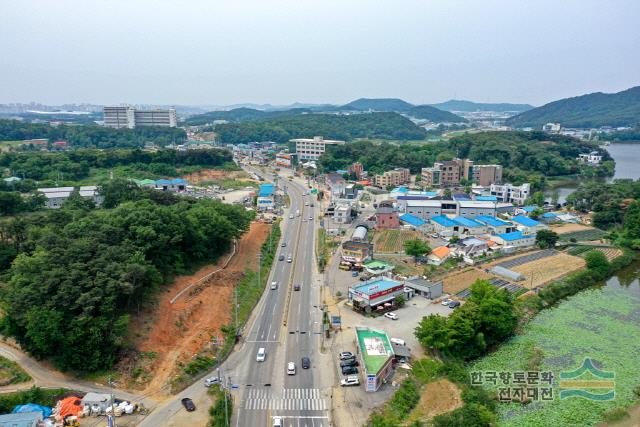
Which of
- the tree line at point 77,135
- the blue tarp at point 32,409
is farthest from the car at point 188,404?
the tree line at point 77,135

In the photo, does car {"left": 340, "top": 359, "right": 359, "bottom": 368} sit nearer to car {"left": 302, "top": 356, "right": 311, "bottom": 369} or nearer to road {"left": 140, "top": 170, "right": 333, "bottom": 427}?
road {"left": 140, "top": 170, "right": 333, "bottom": 427}

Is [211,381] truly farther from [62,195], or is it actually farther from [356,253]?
[62,195]

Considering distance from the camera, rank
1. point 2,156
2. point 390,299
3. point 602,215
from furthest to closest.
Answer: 1. point 2,156
2. point 602,215
3. point 390,299

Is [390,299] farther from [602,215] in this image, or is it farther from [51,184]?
[51,184]

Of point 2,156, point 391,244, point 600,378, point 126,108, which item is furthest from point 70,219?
point 126,108

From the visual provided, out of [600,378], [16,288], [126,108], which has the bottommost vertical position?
[600,378]

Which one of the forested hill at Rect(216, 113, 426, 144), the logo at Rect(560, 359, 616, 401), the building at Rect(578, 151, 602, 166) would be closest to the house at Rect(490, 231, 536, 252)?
the logo at Rect(560, 359, 616, 401)
